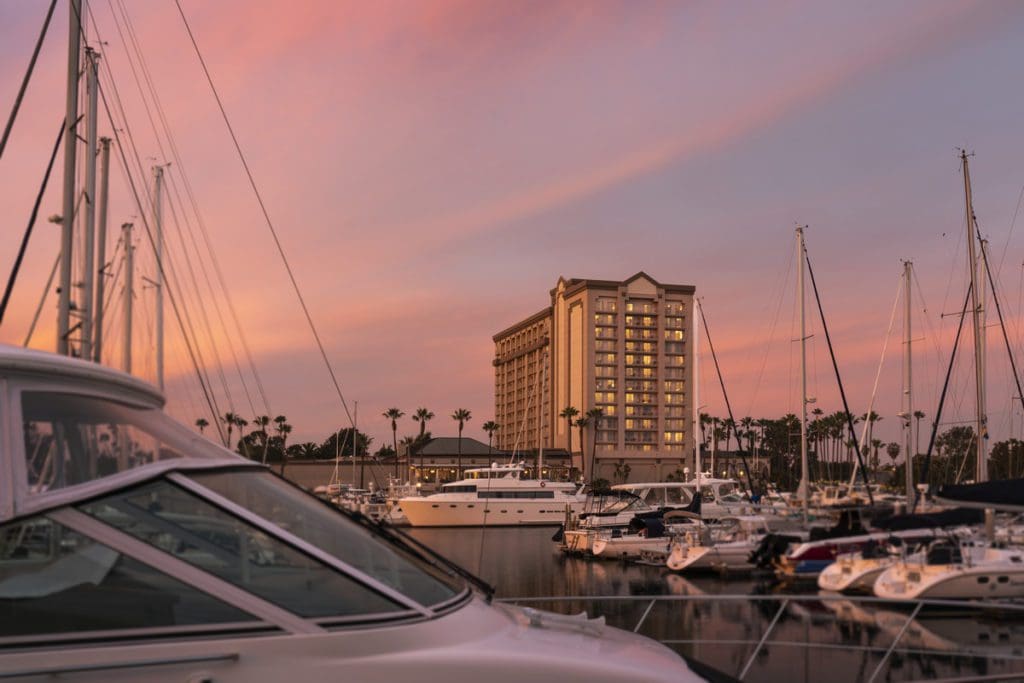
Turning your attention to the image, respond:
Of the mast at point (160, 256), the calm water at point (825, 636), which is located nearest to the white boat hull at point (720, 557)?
the mast at point (160, 256)

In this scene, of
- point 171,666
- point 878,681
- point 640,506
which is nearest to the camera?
point 171,666

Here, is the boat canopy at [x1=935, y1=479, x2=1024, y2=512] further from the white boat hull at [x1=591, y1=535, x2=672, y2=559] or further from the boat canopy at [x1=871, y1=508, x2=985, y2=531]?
the white boat hull at [x1=591, y1=535, x2=672, y2=559]

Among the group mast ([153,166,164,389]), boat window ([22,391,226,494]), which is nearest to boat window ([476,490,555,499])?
mast ([153,166,164,389])

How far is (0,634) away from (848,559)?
74.1 feet

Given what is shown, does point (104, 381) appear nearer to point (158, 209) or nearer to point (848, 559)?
point (848, 559)

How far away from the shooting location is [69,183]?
600 inches

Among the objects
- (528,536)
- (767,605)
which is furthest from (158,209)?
(528,536)

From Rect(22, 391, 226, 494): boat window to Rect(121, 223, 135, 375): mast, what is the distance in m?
19.0

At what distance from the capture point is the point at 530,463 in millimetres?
124000

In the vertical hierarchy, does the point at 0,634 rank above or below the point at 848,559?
above

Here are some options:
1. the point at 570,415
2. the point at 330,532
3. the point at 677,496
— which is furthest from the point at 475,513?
the point at 330,532

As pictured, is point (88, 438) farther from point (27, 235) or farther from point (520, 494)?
point (520, 494)

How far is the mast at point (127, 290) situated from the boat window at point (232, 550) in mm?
19862

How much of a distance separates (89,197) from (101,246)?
2.17 m
